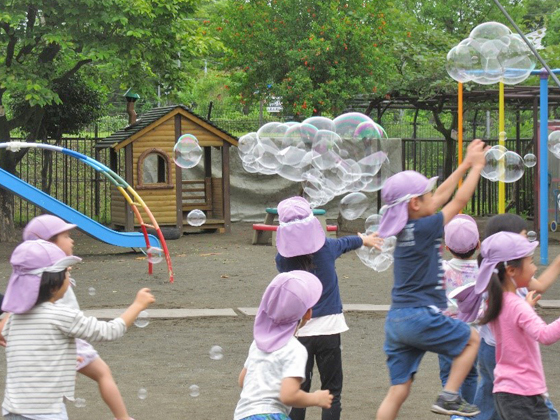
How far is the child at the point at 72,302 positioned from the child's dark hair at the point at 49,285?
0.70 meters

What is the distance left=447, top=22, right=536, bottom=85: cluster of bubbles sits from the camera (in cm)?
793

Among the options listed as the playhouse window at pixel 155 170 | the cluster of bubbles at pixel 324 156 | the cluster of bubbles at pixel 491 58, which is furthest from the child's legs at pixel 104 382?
the playhouse window at pixel 155 170

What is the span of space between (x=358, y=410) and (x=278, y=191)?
14.7 meters

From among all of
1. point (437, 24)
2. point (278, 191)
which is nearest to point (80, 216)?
point (278, 191)

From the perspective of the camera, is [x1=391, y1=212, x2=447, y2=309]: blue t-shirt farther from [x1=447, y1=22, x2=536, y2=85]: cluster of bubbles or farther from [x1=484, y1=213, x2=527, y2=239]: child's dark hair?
[x1=447, y1=22, x2=536, y2=85]: cluster of bubbles

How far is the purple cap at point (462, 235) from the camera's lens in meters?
4.96

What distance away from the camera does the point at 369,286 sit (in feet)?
35.8

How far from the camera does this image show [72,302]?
470 centimetres

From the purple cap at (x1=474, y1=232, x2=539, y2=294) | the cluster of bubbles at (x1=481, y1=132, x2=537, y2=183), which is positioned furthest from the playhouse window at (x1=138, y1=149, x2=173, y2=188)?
the purple cap at (x1=474, y1=232, x2=539, y2=294)

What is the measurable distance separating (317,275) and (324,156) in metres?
3.78

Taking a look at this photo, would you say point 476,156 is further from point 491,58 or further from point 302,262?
point 491,58

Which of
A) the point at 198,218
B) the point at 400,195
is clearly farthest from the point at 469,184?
the point at 198,218

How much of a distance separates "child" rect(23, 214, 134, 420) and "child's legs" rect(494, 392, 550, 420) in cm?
209

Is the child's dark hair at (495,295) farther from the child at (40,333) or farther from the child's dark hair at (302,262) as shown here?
the child at (40,333)
